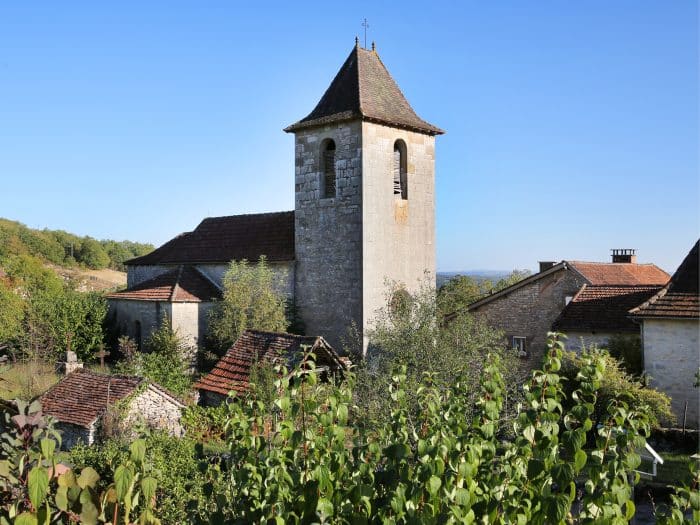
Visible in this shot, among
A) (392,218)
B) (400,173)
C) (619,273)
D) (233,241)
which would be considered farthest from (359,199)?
(619,273)

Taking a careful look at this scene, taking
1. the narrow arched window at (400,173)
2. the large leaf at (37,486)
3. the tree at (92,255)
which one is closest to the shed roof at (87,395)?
the narrow arched window at (400,173)

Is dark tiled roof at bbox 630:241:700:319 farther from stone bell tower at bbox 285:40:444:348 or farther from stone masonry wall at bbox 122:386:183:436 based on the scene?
stone masonry wall at bbox 122:386:183:436

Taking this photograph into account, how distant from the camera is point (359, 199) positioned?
21609 mm

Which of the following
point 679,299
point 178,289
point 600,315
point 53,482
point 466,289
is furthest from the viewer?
point 466,289

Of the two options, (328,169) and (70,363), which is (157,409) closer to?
(70,363)

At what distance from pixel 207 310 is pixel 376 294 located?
6.49 m

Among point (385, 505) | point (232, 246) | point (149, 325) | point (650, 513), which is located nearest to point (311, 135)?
point (232, 246)

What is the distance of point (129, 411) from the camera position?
15312 millimetres

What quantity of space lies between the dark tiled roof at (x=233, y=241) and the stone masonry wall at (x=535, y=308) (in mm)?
8151

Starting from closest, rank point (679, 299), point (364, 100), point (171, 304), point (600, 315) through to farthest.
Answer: point (679, 299) → point (600, 315) → point (364, 100) → point (171, 304)

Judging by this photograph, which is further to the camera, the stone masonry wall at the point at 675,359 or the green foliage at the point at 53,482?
the stone masonry wall at the point at 675,359

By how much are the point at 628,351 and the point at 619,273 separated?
8236 millimetres

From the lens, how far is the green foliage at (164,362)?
64.2 ft

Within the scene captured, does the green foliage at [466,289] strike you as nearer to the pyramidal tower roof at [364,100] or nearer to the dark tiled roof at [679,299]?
the pyramidal tower roof at [364,100]
